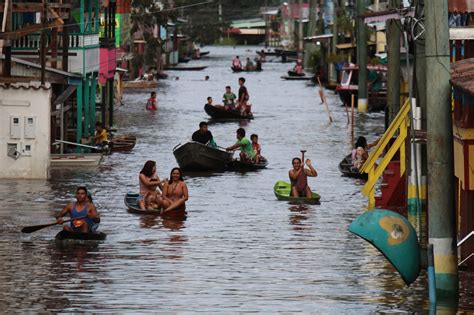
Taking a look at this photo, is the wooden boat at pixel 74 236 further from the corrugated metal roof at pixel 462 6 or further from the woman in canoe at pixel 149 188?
the corrugated metal roof at pixel 462 6

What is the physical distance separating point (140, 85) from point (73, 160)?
44.0m

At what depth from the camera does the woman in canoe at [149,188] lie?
30.0 metres

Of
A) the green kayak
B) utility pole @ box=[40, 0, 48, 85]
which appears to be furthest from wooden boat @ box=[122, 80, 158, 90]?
the green kayak

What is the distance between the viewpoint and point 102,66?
46625 mm

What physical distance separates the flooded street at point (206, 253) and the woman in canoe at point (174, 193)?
0.47 metres

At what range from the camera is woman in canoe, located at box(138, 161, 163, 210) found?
3000 centimetres

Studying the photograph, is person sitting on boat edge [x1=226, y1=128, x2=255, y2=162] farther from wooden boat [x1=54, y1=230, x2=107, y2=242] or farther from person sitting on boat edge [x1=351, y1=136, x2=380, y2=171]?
wooden boat [x1=54, y1=230, x2=107, y2=242]

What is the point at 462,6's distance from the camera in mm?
24859

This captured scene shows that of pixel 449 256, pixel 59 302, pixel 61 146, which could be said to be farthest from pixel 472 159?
pixel 61 146

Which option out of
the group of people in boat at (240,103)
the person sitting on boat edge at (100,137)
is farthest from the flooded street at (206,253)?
the group of people in boat at (240,103)

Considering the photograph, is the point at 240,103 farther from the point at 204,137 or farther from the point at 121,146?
the point at 204,137

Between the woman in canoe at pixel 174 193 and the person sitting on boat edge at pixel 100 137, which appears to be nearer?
the woman in canoe at pixel 174 193

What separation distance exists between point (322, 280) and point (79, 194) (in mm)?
5155

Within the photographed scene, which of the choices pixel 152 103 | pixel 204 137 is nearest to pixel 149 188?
pixel 204 137
